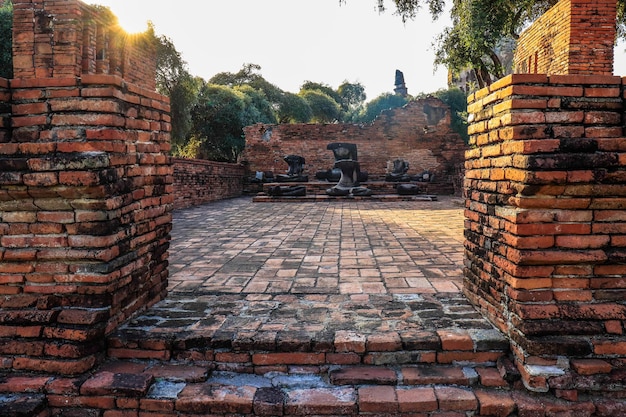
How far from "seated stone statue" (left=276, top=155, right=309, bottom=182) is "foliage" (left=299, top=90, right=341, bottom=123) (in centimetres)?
2044

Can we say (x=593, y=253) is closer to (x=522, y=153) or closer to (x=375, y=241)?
(x=522, y=153)

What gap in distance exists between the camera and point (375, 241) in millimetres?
4871

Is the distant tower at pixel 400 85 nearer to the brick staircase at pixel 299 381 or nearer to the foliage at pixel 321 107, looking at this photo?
the foliage at pixel 321 107

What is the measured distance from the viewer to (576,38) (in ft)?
22.4

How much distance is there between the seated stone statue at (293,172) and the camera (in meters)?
14.8

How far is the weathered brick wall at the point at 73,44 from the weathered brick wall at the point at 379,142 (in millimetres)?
6006

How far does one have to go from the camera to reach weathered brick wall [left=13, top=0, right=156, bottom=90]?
2.19 metres

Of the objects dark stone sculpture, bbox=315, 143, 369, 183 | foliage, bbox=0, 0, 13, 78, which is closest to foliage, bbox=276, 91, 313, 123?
dark stone sculpture, bbox=315, 143, 369, 183

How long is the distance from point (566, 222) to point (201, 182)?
10.8m

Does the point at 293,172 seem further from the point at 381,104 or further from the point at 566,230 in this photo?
the point at 381,104

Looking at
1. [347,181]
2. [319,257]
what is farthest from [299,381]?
[347,181]

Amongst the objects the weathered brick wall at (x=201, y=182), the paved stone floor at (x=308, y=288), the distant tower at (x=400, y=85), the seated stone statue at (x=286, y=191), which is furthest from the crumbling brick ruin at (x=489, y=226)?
the distant tower at (x=400, y=85)

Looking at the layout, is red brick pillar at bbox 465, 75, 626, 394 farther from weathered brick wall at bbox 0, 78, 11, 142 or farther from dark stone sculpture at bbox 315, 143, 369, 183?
dark stone sculpture at bbox 315, 143, 369, 183

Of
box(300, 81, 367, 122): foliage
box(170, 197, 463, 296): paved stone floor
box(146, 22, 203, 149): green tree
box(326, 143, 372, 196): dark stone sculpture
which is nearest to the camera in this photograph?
box(170, 197, 463, 296): paved stone floor
